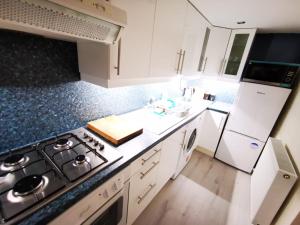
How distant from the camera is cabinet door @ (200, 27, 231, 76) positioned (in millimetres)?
2279

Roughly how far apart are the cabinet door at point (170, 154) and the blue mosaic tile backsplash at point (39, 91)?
79 cm

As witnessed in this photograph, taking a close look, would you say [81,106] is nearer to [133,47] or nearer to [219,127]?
[133,47]

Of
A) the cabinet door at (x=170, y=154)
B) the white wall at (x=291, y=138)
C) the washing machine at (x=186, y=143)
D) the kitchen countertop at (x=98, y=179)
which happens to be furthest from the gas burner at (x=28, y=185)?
the white wall at (x=291, y=138)

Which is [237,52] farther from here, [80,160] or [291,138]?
[80,160]

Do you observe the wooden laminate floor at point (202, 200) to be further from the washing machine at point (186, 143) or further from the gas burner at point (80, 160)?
the gas burner at point (80, 160)

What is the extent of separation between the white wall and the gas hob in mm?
1525

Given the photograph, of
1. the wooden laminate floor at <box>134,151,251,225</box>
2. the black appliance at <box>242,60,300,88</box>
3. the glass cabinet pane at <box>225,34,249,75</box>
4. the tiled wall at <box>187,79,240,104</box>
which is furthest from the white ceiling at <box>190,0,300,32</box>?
the wooden laminate floor at <box>134,151,251,225</box>

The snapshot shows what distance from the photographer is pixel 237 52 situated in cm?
231

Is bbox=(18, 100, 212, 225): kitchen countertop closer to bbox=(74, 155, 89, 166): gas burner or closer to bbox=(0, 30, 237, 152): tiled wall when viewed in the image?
bbox=(74, 155, 89, 166): gas burner

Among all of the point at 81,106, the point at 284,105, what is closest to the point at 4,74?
the point at 81,106

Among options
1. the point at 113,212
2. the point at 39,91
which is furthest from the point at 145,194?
the point at 39,91

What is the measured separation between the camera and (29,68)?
0.90 meters

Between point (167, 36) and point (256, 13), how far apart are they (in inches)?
43.8

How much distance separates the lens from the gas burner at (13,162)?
0.78m
